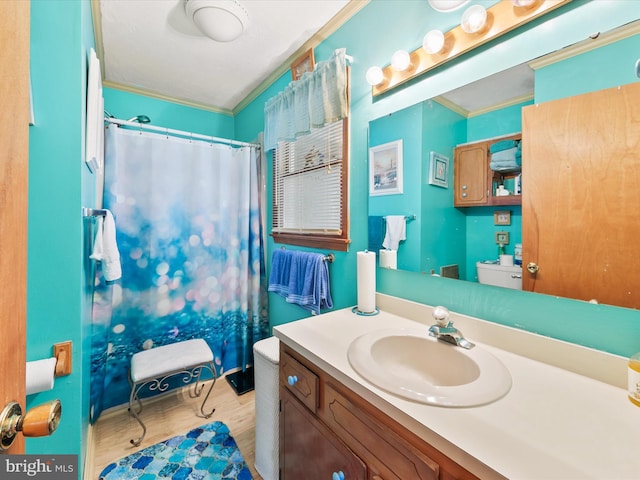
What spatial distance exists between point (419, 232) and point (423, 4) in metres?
0.96

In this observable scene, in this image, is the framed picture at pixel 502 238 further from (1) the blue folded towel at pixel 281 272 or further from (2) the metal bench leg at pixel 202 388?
(2) the metal bench leg at pixel 202 388

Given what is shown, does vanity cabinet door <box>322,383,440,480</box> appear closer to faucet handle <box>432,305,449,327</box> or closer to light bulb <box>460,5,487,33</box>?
faucet handle <box>432,305,449,327</box>

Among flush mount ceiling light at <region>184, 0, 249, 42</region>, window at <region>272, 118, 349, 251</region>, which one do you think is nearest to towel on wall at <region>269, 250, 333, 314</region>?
window at <region>272, 118, 349, 251</region>

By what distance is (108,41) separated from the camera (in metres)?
1.80

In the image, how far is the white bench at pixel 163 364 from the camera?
1672mm

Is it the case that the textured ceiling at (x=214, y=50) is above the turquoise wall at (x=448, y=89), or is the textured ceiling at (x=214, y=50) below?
above

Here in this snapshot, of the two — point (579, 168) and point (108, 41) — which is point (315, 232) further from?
point (108, 41)

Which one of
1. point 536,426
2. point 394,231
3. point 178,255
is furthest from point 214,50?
point 536,426

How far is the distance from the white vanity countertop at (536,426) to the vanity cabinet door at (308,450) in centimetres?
23

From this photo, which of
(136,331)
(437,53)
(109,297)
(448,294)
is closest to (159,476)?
(136,331)

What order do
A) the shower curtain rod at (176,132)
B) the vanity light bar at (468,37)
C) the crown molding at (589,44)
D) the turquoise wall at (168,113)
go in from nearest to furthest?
the crown molding at (589,44)
the vanity light bar at (468,37)
the shower curtain rod at (176,132)
the turquoise wall at (168,113)

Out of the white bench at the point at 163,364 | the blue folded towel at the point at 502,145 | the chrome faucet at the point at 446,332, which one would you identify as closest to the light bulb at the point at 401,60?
the blue folded towel at the point at 502,145

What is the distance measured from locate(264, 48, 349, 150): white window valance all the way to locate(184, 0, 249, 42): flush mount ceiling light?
16.8 inches

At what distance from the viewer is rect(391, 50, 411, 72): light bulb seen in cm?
118
